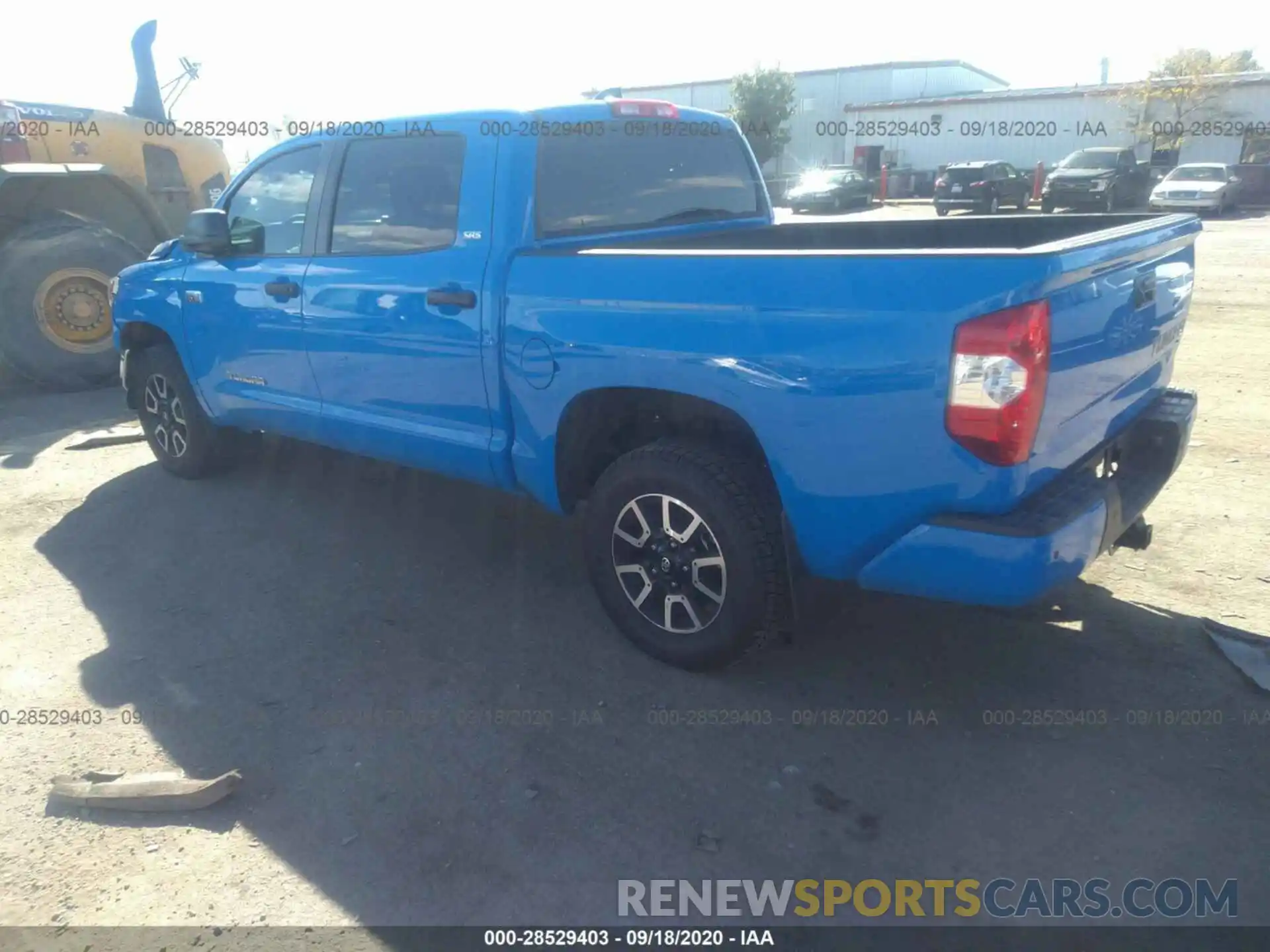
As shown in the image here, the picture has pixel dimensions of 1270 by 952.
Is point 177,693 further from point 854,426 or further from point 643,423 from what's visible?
point 854,426

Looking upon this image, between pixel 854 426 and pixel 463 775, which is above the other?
pixel 854 426

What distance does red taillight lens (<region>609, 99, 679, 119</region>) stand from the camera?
3.99 meters

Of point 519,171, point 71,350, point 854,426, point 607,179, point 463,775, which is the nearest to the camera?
point 854,426

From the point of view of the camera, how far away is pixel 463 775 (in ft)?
9.53

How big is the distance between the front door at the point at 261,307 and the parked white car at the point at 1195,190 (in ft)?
81.4

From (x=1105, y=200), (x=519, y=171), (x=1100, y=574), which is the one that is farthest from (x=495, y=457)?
(x=1105, y=200)

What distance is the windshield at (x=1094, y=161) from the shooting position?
24.2 metres

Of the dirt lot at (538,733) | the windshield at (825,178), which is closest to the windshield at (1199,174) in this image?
the windshield at (825,178)

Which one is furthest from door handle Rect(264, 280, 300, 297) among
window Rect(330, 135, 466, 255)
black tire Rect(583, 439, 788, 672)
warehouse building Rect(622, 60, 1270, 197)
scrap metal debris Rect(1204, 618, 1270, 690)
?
warehouse building Rect(622, 60, 1270, 197)

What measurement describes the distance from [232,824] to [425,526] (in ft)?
7.39

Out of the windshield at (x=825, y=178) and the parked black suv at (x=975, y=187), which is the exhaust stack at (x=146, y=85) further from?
the windshield at (x=825, y=178)

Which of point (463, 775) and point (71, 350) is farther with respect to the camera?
point (71, 350)

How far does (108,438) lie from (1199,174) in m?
Answer: 27.9

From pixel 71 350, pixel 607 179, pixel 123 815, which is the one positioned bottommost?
pixel 123 815
